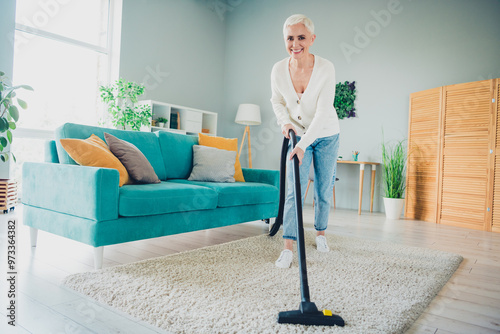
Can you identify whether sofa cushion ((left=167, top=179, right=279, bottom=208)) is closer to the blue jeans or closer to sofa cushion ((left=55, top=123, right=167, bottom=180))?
sofa cushion ((left=55, top=123, right=167, bottom=180))

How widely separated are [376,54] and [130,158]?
393cm

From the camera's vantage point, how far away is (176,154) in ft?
9.56

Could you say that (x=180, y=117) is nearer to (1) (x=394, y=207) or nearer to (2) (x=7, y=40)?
(2) (x=7, y=40)

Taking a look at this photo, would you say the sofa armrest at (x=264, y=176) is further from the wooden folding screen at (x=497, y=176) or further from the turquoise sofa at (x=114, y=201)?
the wooden folding screen at (x=497, y=176)

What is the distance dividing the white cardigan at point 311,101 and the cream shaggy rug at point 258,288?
2.44 feet

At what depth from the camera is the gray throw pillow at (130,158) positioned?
223 centimetres

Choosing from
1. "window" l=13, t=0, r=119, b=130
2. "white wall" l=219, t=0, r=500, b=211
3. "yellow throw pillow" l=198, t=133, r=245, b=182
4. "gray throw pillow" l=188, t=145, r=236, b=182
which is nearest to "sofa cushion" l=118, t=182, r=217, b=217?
"gray throw pillow" l=188, t=145, r=236, b=182

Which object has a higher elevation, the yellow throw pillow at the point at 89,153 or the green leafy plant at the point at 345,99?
the green leafy plant at the point at 345,99

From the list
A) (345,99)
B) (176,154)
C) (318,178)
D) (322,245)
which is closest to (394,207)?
(345,99)

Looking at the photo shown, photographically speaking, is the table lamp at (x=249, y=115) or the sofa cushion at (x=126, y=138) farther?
the table lamp at (x=249, y=115)

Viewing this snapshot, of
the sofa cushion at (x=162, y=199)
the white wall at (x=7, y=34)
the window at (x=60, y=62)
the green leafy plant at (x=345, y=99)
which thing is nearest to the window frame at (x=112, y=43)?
the window at (x=60, y=62)

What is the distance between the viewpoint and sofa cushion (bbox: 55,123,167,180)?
218 centimetres

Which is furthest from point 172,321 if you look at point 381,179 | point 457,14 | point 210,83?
point 210,83

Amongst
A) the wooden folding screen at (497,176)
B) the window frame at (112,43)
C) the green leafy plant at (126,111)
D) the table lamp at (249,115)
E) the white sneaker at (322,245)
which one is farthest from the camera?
the table lamp at (249,115)
